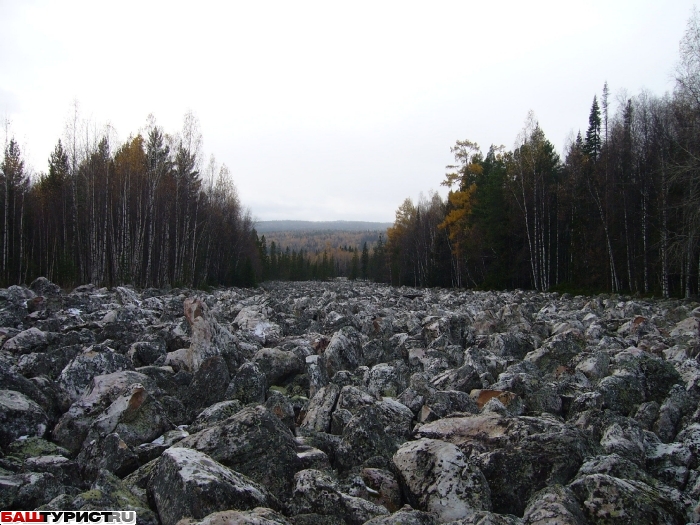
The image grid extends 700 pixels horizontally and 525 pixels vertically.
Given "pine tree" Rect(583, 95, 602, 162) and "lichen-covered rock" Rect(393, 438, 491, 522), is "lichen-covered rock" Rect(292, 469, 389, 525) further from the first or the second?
"pine tree" Rect(583, 95, 602, 162)

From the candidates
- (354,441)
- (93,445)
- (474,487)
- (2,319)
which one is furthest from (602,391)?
(2,319)

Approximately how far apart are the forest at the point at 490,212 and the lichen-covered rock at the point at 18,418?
16352 millimetres

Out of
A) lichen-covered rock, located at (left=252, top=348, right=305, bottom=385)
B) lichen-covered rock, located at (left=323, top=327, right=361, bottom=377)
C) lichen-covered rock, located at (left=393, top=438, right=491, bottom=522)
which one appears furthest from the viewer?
lichen-covered rock, located at (left=323, top=327, right=361, bottom=377)

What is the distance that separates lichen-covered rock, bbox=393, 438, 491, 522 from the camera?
8.08 feet

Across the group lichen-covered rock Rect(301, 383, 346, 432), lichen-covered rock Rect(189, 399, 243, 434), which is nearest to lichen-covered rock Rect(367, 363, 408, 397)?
lichen-covered rock Rect(301, 383, 346, 432)

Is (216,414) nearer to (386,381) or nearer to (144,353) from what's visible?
(386,381)

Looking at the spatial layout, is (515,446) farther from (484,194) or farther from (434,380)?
(484,194)

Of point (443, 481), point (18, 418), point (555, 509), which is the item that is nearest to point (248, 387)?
point (18, 418)

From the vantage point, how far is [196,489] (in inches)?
85.7

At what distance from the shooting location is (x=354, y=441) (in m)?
3.14

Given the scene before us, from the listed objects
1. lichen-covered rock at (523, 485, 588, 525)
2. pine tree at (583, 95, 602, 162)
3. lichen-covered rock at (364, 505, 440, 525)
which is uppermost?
pine tree at (583, 95, 602, 162)

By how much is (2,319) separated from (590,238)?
85.8 ft

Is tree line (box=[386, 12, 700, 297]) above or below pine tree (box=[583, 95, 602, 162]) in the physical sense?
below

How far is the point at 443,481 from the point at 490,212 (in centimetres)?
2969
